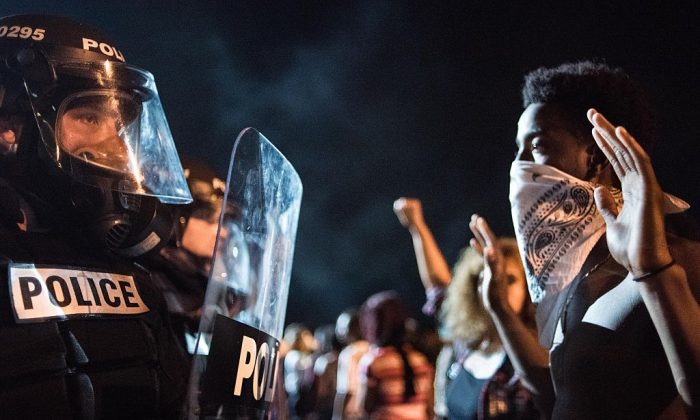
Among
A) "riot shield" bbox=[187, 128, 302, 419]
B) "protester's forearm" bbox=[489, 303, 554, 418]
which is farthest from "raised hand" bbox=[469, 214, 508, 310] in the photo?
"riot shield" bbox=[187, 128, 302, 419]

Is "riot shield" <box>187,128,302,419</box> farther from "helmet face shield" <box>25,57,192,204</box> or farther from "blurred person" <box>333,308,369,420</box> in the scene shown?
"blurred person" <box>333,308,369,420</box>

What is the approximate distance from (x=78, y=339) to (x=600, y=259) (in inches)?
52.9

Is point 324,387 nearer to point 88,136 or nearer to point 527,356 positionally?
point 527,356

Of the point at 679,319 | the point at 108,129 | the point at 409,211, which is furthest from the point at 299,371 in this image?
the point at 679,319

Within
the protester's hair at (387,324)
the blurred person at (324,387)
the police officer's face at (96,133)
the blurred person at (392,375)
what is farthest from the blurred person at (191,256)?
Answer: the blurred person at (324,387)

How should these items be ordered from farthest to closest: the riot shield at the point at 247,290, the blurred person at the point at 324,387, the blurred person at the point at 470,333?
the blurred person at the point at 324,387 → the blurred person at the point at 470,333 → the riot shield at the point at 247,290

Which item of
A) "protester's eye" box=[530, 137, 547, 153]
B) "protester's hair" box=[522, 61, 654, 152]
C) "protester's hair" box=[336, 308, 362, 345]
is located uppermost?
Answer: "protester's hair" box=[336, 308, 362, 345]

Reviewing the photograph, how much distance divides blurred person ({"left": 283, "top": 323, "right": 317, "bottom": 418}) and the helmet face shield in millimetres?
4621

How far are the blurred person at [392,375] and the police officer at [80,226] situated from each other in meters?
2.56

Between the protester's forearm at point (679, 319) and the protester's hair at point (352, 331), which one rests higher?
the protester's hair at point (352, 331)

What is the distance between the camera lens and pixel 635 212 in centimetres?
145

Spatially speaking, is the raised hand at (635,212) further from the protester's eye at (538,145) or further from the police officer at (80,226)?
the police officer at (80,226)

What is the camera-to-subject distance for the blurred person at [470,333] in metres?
2.95

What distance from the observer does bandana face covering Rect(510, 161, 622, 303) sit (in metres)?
1.87
